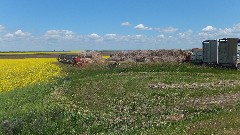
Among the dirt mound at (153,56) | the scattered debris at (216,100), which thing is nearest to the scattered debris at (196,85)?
the scattered debris at (216,100)

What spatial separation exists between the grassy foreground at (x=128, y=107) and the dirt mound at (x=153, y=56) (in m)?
31.4

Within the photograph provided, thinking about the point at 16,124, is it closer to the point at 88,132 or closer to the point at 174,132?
the point at 88,132

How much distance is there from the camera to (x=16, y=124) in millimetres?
23281

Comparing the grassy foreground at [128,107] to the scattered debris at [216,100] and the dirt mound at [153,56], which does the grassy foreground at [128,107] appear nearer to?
the scattered debris at [216,100]

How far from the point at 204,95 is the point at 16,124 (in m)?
13.1

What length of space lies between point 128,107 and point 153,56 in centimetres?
4976

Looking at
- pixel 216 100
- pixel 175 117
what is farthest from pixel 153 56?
pixel 175 117

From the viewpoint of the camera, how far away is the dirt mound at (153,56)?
71062mm

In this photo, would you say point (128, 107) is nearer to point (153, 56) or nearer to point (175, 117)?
point (175, 117)

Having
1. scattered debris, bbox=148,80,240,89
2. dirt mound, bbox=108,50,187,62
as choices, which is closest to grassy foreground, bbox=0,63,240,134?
scattered debris, bbox=148,80,240,89

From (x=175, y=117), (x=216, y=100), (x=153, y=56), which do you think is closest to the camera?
(x=175, y=117)

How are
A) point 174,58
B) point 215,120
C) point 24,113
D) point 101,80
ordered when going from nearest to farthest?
point 215,120 < point 24,113 < point 101,80 < point 174,58

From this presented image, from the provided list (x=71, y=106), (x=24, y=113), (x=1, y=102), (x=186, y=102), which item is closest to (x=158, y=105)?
(x=186, y=102)

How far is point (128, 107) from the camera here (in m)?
26.5
